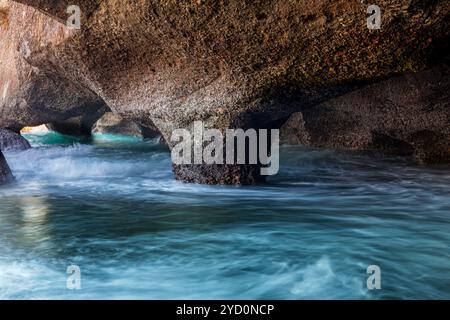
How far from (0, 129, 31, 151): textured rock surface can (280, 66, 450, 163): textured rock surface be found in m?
9.18

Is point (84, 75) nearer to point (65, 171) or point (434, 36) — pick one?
point (65, 171)

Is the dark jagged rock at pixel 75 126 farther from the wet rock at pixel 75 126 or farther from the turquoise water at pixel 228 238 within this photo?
the turquoise water at pixel 228 238

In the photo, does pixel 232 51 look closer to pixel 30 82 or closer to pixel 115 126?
pixel 30 82

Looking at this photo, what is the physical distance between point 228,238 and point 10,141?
40.7ft

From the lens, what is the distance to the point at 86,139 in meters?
21.1

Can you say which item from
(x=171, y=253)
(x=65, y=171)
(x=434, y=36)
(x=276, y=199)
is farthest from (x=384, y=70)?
(x=65, y=171)

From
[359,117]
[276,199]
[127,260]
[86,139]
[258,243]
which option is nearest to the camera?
[127,260]

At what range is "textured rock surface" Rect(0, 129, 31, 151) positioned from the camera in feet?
47.3

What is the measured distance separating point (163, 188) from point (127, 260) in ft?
10.7

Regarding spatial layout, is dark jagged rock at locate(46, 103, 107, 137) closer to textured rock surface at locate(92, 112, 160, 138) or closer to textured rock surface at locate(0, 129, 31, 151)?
textured rock surface at locate(0, 129, 31, 151)

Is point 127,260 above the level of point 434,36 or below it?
below

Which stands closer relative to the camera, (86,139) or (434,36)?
(434,36)

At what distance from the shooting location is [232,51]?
5.63 m

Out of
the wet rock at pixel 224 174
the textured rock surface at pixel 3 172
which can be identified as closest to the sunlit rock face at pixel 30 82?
the textured rock surface at pixel 3 172
